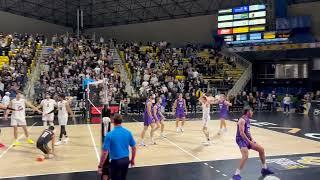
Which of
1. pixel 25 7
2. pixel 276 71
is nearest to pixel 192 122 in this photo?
pixel 276 71

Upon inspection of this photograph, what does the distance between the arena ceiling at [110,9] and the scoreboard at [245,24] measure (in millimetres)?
7724

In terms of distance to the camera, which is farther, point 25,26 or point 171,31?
point 171,31

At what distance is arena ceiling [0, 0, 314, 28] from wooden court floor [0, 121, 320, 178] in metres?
22.9

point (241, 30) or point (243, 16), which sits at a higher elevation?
point (243, 16)

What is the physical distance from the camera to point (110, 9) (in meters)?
41.7

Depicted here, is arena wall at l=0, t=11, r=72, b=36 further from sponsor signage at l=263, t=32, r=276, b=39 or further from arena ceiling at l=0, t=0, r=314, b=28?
sponsor signage at l=263, t=32, r=276, b=39

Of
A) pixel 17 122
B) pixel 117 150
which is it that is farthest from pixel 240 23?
pixel 117 150

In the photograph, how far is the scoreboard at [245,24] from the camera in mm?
27953

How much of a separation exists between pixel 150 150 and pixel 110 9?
3101cm

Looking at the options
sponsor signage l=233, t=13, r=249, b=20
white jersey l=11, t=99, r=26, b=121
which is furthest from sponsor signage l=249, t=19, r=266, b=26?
white jersey l=11, t=99, r=26, b=121

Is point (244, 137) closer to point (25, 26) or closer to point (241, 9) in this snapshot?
point (241, 9)

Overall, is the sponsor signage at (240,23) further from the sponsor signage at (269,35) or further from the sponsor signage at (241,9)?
the sponsor signage at (269,35)

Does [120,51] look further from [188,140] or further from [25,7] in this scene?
[188,140]

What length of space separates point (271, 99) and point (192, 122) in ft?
37.8
